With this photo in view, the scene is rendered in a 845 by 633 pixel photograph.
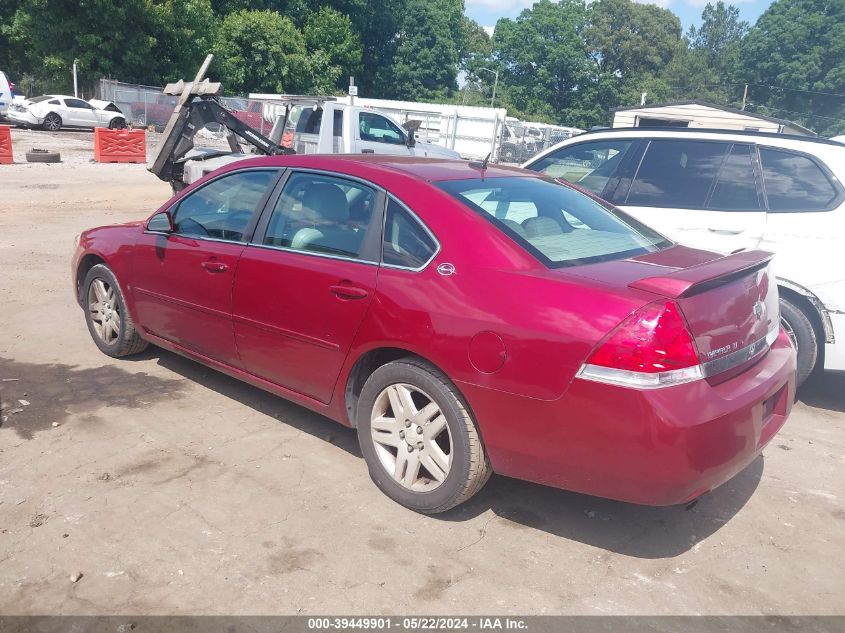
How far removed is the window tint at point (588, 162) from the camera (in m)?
6.00

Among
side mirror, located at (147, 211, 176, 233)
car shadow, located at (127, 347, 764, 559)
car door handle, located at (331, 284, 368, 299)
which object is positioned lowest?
car shadow, located at (127, 347, 764, 559)

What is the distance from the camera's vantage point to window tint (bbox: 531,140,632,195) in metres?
6.00

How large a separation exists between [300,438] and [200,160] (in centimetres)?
839

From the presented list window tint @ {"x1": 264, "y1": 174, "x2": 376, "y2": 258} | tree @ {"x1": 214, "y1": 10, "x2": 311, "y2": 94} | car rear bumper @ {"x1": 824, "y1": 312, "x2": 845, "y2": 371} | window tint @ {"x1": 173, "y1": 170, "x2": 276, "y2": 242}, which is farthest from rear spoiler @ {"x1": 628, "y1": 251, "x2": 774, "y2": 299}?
tree @ {"x1": 214, "y1": 10, "x2": 311, "y2": 94}

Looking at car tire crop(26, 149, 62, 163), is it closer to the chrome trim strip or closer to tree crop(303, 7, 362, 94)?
the chrome trim strip

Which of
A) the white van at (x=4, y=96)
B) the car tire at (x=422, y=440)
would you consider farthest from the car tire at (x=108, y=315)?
the white van at (x=4, y=96)

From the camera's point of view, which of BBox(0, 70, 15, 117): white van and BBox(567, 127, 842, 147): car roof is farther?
BBox(0, 70, 15, 117): white van

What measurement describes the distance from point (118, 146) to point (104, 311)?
61.4 feet

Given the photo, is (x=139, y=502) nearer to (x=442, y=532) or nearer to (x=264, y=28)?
(x=442, y=532)

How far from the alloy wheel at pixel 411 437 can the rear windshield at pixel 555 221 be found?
0.88 meters

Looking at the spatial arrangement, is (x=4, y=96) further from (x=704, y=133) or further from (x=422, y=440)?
(x=422, y=440)

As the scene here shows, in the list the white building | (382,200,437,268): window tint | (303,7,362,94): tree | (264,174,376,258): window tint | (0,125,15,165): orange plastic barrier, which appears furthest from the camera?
(303,7,362,94): tree

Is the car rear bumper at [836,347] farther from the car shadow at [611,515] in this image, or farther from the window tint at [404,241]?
the window tint at [404,241]

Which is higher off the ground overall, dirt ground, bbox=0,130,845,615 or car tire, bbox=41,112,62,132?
car tire, bbox=41,112,62,132
